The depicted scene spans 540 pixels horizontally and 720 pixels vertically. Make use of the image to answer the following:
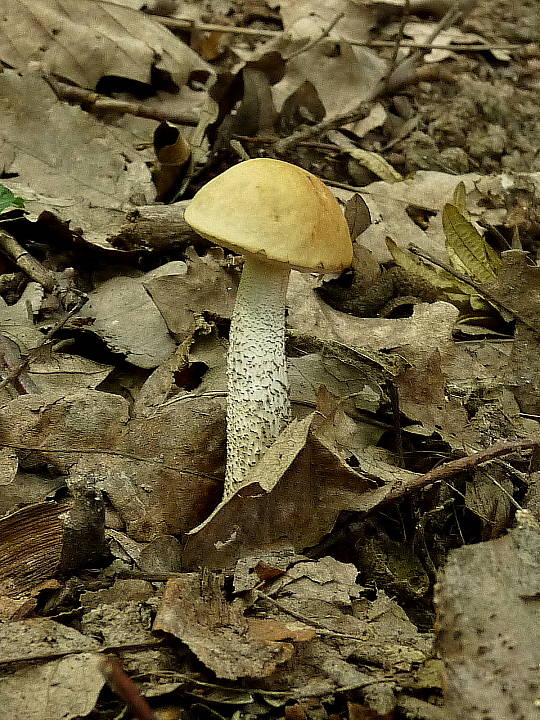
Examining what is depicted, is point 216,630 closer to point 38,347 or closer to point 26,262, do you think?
point 38,347

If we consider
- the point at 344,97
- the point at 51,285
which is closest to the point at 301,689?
the point at 51,285

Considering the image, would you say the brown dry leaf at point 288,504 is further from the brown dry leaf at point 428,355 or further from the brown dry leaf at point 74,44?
the brown dry leaf at point 74,44

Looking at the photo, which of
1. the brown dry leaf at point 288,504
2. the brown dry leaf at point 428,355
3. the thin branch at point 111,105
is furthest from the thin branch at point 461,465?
the thin branch at point 111,105

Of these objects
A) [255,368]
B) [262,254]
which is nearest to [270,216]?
[262,254]

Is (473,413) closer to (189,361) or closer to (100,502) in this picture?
(189,361)

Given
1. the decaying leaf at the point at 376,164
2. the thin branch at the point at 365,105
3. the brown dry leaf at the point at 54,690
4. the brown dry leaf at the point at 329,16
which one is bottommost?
the brown dry leaf at the point at 54,690

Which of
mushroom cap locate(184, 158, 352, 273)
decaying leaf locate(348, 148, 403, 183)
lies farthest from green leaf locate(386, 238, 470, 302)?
mushroom cap locate(184, 158, 352, 273)
